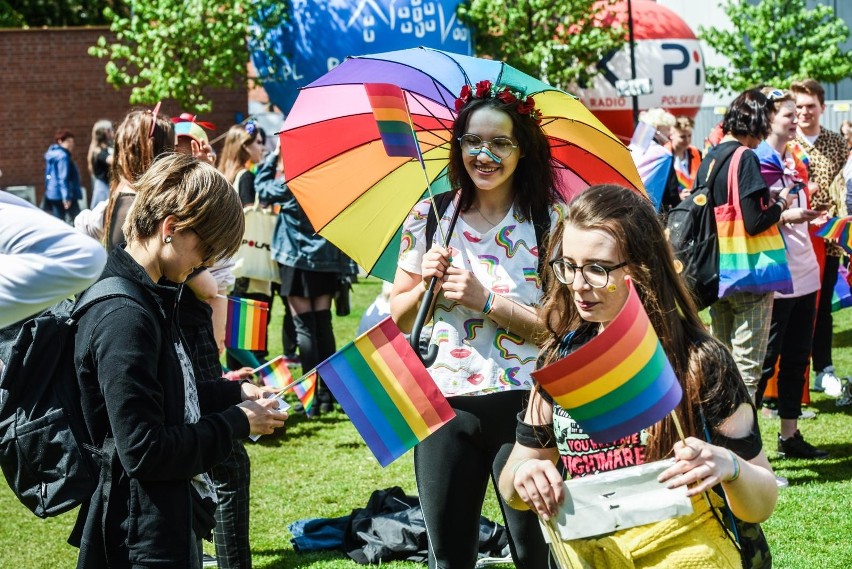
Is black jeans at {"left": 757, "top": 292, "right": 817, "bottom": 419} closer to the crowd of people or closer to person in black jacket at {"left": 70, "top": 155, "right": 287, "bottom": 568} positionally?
the crowd of people

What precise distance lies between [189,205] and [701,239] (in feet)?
12.7

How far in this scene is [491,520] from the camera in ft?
16.9

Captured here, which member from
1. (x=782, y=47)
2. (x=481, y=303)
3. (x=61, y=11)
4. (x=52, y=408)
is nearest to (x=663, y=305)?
(x=481, y=303)

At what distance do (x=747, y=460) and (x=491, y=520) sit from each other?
3.05 metres

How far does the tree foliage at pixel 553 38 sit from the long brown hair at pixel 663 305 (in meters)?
12.7

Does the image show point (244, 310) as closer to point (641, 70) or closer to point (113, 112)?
point (641, 70)

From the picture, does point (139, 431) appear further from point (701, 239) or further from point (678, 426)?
point (701, 239)

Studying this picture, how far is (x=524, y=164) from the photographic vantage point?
349cm

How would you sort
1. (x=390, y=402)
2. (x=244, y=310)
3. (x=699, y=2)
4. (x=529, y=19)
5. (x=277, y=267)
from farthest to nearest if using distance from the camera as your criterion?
(x=699, y=2) < (x=529, y=19) < (x=277, y=267) < (x=244, y=310) < (x=390, y=402)

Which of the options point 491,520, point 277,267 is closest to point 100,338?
point 491,520

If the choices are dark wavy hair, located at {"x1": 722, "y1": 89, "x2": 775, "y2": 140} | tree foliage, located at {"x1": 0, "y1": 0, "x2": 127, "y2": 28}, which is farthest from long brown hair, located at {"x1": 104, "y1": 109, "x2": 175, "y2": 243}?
tree foliage, located at {"x1": 0, "y1": 0, "x2": 127, "y2": 28}

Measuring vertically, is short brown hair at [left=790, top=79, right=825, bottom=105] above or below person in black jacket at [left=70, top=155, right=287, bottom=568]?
below

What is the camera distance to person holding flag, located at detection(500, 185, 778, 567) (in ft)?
6.67

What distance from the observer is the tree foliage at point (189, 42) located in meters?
Result: 14.6
